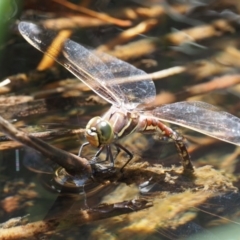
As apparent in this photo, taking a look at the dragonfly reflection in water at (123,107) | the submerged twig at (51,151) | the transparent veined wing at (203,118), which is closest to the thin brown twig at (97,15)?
the dragonfly reflection in water at (123,107)

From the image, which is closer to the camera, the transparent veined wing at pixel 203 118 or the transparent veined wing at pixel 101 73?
the transparent veined wing at pixel 203 118

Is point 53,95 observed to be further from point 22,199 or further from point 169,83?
point 22,199

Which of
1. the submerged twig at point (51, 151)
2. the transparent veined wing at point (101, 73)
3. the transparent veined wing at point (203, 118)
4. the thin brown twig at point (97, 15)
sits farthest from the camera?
the thin brown twig at point (97, 15)

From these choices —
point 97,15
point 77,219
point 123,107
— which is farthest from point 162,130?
point 97,15

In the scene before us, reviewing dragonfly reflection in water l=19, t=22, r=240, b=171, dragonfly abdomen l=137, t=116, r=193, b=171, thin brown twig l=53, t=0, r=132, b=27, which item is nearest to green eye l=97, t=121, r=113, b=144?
dragonfly reflection in water l=19, t=22, r=240, b=171

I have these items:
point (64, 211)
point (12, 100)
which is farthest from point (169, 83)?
point (64, 211)

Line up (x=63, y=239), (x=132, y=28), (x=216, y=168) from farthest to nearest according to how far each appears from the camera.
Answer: (x=132, y=28) → (x=216, y=168) → (x=63, y=239)

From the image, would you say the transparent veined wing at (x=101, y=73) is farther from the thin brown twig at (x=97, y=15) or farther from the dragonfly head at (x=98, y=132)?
the thin brown twig at (x=97, y=15)

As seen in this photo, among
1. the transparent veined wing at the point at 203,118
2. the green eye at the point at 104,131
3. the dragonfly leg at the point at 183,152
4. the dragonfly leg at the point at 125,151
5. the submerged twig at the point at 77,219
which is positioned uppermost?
the transparent veined wing at the point at 203,118
